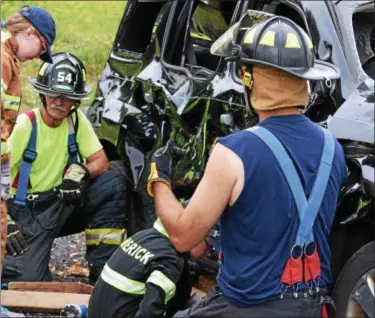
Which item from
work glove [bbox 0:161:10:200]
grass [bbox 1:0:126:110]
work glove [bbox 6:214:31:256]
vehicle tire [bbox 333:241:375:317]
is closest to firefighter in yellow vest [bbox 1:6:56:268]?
work glove [bbox 0:161:10:200]

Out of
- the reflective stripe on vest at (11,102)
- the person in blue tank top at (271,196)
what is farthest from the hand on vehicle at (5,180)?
the person in blue tank top at (271,196)

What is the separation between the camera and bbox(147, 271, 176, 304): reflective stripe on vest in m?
4.36

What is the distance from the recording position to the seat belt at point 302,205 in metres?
3.26

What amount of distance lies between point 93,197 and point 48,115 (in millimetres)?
612

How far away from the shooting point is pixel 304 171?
3.32 metres

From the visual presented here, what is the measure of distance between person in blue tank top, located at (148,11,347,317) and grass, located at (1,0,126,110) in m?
8.23

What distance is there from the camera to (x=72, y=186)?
618 cm

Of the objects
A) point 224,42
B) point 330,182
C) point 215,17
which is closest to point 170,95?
point 215,17

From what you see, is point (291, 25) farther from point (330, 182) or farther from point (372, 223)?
point (372, 223)

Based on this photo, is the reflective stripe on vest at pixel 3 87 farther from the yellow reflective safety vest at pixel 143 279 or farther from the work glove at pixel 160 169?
the work glove at pixel 160 169

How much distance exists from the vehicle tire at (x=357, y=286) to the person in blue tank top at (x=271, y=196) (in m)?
0.82

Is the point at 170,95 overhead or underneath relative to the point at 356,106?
underneath

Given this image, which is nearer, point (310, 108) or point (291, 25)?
point (291, 25)

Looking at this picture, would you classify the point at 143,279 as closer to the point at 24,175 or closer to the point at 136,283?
the point at 136,283
